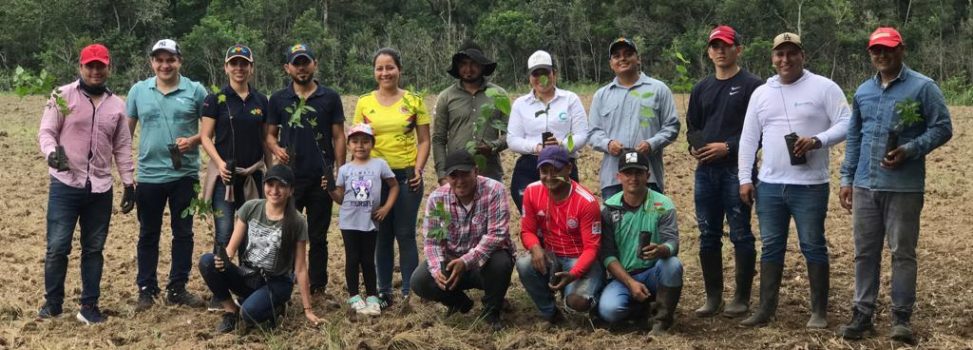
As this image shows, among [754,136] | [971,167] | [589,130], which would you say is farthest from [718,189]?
[971,167]

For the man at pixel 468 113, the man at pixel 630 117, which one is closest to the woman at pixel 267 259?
the man at pixel 468 113

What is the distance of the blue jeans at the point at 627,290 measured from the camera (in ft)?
17.4

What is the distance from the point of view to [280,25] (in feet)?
133

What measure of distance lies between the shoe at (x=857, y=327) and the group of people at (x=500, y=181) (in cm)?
3

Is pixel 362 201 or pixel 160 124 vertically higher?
pixel 160 124

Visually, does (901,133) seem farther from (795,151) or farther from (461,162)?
(461,162)

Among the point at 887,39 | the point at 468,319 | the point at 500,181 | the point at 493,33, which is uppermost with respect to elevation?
the point at 493,33

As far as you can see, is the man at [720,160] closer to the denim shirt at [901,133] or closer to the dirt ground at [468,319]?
the dirt ground at [468,319]

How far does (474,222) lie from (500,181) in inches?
22.5

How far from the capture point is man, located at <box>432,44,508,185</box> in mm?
6027

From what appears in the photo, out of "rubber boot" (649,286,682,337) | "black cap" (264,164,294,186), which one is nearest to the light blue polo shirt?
"black cap" (264,164,294,186)

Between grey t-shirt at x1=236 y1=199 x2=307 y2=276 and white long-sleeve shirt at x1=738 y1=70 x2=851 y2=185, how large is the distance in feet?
8.89

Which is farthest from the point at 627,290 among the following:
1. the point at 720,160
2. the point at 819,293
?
the point at 819,293

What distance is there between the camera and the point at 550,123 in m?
5.95
